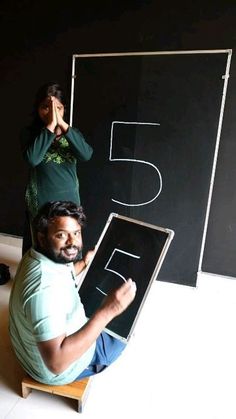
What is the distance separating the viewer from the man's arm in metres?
0.96

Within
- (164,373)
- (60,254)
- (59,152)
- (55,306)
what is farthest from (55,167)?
(164,373)

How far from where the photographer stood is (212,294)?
2.28 metres

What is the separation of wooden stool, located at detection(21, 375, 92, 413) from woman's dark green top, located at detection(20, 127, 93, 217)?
0.94 m

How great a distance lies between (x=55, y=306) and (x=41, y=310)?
→ 48 mm

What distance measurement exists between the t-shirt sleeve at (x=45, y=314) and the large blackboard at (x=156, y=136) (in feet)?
4.77

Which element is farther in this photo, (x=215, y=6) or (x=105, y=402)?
(x=215, y=6)

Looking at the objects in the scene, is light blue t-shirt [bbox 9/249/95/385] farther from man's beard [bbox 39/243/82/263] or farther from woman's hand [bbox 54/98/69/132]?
woman's hand [bbox 54/98/69/132]

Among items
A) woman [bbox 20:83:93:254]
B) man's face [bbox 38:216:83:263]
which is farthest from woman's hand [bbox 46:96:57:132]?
man's face [bbox 38:216:83:263]

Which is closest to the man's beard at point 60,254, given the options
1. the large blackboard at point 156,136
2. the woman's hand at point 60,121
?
the woman's hand at point 60,121

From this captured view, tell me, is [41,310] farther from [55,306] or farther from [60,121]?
[60,121]

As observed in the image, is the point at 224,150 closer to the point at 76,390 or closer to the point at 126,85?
the point at 126,85

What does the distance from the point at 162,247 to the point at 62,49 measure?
75.5 inches

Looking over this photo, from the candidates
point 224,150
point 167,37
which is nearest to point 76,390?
point 224,150

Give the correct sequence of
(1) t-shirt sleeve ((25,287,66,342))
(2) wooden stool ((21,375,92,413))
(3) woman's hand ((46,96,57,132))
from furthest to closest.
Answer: (3) woman's hand ((46,96,57,132)) < (2) wooden stool ((21,375,92,413)) < (1) t-shirt sleeve ((25,287,66,342))
